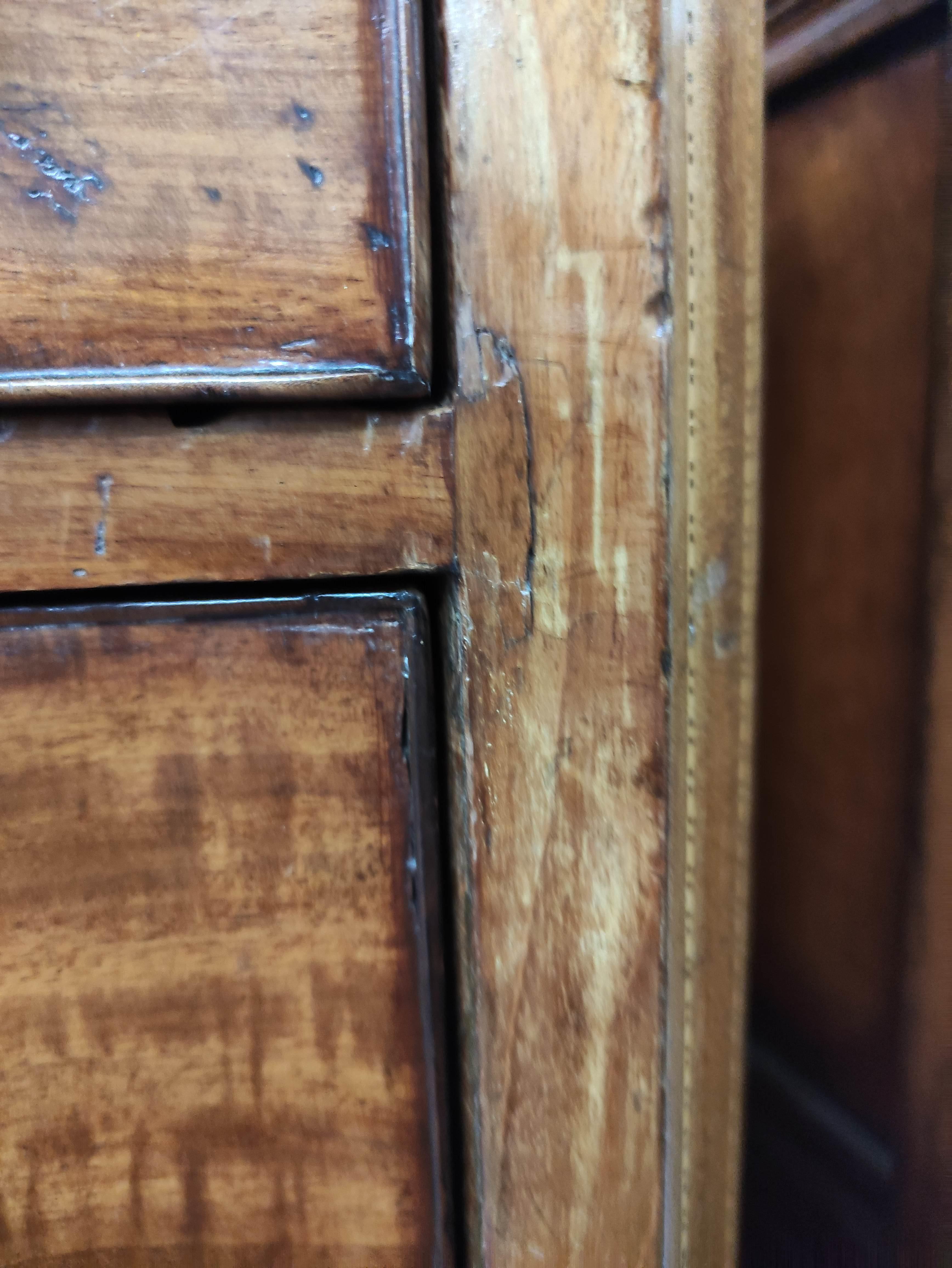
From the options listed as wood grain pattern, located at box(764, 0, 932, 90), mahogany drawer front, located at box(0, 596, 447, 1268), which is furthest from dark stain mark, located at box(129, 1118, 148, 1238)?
wood grain pattern, located at box(764, 0, 932, 90)

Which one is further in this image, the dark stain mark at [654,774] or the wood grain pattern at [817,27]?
the wood grain pattern at [817,27]

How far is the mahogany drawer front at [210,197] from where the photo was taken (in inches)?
8.7

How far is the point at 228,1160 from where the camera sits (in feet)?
0.88

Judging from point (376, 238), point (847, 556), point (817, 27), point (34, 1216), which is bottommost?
point (34, 1216)

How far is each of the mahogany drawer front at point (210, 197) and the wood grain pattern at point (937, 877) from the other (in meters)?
0.28

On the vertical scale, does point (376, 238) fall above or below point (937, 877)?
above

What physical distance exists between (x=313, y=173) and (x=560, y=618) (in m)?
0.17

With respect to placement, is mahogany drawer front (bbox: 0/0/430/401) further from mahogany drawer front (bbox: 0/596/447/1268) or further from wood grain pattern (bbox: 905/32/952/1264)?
wood grain pattern (bbox: 905/32/952/1264)

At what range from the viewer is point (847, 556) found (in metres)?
0.43

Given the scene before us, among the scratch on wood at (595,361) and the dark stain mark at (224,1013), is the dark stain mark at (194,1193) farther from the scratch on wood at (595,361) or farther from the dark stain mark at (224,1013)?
the scratch on wood at (595,361)

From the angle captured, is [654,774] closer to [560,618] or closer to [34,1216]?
[560,618]

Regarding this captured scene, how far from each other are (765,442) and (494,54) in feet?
1.04

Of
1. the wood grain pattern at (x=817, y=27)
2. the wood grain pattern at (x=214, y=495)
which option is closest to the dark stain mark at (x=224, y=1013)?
the wood grain pattern at (x=214, y=495)

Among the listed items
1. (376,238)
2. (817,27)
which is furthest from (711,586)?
(817,27)
